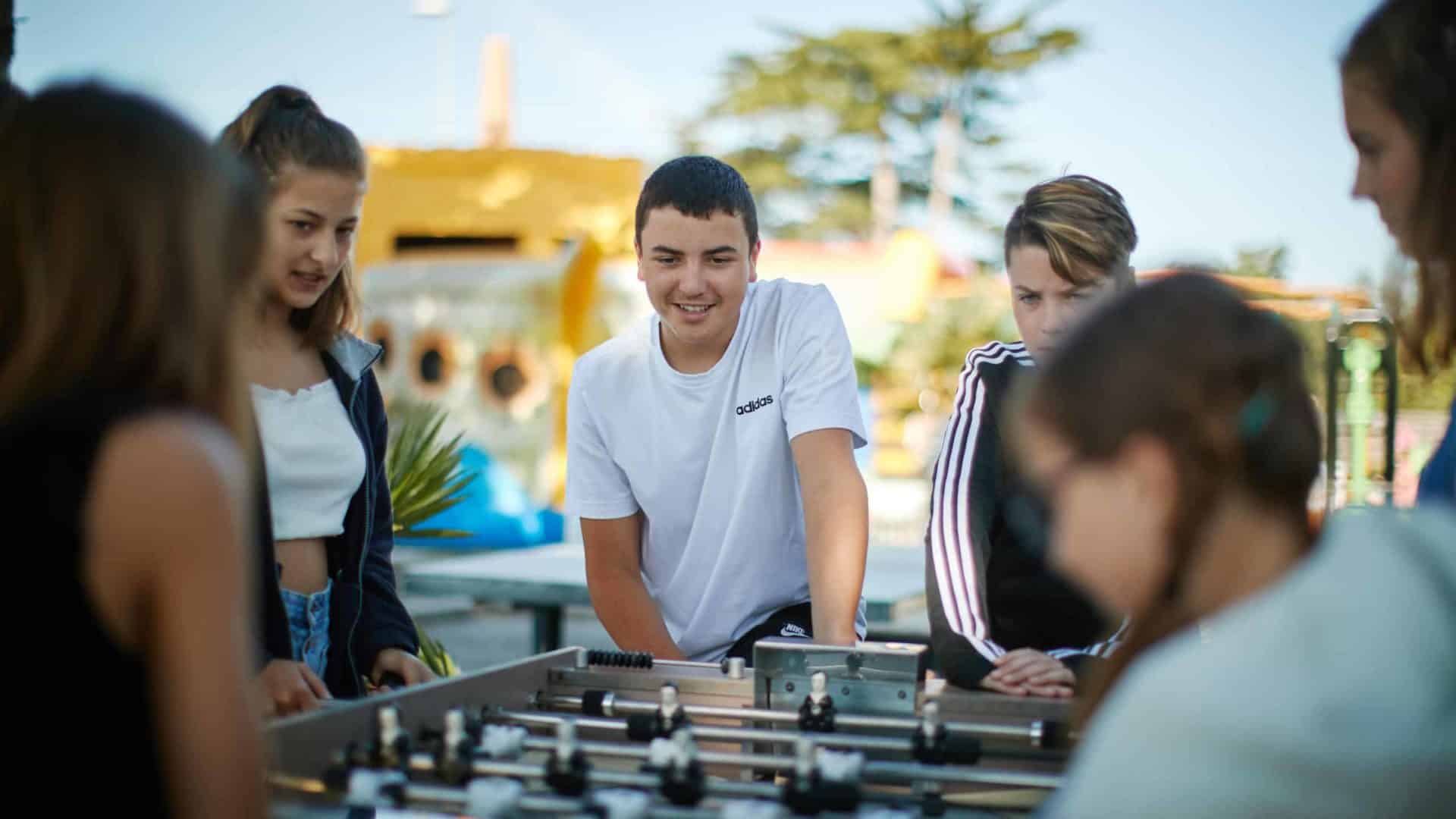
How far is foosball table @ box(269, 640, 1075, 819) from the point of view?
1.56 meters

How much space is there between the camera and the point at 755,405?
290cm

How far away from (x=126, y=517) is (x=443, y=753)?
0.66 metres

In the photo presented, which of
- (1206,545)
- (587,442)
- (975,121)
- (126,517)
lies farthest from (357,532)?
(975,121)

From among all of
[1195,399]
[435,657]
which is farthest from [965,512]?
[435,657]

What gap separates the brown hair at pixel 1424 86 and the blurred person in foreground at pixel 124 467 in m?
1.39

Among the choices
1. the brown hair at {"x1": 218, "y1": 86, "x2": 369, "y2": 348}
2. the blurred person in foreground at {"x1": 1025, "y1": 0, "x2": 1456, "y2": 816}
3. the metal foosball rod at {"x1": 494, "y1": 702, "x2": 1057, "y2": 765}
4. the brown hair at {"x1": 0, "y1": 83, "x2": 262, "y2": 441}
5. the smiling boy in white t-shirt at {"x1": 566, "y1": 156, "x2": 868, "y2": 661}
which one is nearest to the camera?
the blurred person in foreground at {"x1": 1025, "y1": 0, "x2": 1456, "y2": 816}

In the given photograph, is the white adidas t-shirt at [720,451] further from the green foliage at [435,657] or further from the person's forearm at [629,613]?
the green foliage at [435,657]

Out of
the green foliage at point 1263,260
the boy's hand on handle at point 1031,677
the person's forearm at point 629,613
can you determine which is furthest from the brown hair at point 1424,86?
the green foliage at point 1263,260

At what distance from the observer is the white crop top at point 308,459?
2350 mm

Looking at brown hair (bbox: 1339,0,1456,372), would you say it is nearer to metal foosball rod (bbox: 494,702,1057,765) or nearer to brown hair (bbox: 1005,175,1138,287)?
metal foosball rod (bbox: 494,702,1057,765)

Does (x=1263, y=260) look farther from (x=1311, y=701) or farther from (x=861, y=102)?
(x=1311, y=701)

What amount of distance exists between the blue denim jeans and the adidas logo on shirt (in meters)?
0.98

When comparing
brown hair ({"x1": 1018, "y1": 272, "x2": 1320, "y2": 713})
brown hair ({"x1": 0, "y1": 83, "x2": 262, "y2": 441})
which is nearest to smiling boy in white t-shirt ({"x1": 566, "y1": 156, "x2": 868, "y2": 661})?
brown hair ({"x1": 1018, "y1": 272, "x2": 1320, "y2": 713})

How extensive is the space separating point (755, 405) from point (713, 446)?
0.44 feet
